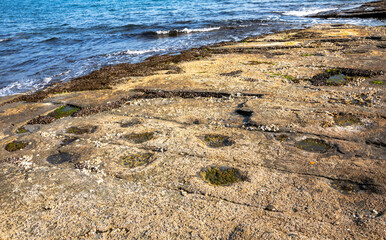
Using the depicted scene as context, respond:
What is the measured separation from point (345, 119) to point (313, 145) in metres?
1.54

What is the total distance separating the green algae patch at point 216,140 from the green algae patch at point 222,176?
93 cm

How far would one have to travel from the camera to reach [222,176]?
523cm

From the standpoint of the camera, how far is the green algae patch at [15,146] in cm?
696

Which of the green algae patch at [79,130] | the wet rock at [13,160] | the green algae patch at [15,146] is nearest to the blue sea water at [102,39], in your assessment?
the green algae patch at [15,146]

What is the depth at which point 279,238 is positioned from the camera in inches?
152

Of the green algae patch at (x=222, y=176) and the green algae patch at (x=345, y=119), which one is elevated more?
the green algae patch at (x=345, y=119)

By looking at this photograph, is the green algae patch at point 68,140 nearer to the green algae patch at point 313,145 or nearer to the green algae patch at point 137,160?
the green algae patch at point 137,160

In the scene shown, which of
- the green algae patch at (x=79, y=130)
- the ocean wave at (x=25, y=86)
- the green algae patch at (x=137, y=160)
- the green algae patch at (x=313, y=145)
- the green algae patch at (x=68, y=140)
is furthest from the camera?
the ocean wave at (x=25, y=86)

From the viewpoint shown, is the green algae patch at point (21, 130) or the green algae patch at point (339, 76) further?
the green algae patch at point (339, 76)

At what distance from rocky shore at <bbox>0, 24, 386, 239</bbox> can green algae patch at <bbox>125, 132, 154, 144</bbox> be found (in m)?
0.05

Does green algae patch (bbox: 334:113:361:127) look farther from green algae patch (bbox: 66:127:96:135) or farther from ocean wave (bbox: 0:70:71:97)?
ocean wave (bbox: 0:70:71:97)

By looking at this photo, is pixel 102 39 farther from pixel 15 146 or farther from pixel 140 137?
pixel 140 137

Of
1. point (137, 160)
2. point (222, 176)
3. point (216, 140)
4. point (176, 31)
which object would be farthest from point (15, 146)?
point (176, 31)

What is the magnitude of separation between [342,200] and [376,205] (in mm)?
459
